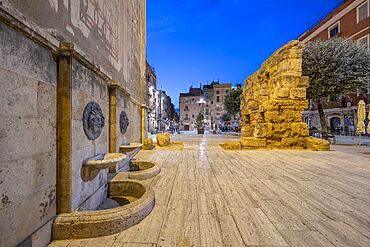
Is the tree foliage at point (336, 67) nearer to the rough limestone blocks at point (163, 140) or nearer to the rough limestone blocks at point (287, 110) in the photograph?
the rough limestone blocks at point (287, 110)

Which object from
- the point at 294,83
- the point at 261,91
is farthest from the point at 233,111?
the point at 294,83

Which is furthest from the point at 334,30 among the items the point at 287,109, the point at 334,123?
the point at 287,109

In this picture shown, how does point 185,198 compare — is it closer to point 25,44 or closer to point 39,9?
point 25,44

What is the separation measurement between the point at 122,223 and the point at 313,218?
2.09 metres

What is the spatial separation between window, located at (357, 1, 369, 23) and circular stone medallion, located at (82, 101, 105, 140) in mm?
23294

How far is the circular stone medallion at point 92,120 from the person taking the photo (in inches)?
80.5

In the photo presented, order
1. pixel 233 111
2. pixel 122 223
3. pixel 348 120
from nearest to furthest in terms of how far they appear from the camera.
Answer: pixel 122 223 < pixel 348 120 < pixel 233 111

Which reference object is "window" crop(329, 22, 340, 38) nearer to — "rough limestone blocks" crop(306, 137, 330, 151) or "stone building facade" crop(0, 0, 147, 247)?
"rough limestone blocks" crop(306, 137, 330, 151)

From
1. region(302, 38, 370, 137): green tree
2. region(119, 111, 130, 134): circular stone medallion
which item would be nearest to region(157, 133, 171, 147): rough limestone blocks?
region(119, 111, 130, 134): circular stone medallion

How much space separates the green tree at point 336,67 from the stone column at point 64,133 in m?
12.3

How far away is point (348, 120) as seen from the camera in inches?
684

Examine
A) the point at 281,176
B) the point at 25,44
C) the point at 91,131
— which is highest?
the point at 25,44

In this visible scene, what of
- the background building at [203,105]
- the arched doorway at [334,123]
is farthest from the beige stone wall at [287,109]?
the background building at [203,105]

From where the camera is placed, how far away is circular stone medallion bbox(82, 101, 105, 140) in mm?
2045
